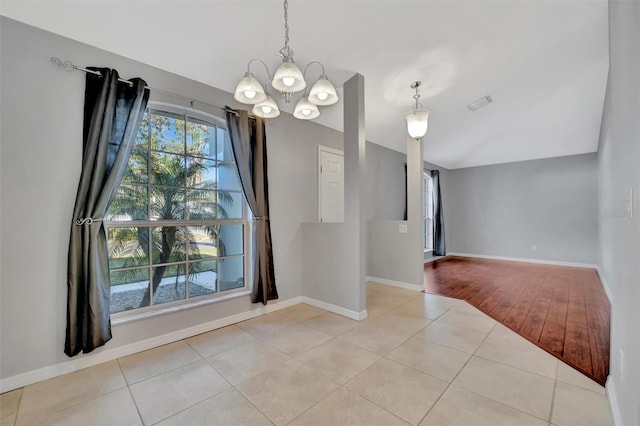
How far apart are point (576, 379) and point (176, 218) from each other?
11.4 ft

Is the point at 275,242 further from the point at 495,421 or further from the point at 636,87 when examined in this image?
the point at 636,87

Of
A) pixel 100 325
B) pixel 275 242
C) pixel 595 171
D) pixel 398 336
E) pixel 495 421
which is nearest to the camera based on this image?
pixel 495 421

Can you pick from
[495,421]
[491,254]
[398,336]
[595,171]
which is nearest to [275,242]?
[398,336]

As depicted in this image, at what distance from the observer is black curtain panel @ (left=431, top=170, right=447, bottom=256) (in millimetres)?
6809

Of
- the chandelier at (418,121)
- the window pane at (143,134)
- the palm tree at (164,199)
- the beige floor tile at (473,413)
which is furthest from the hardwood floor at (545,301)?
the window pane at (143,134)

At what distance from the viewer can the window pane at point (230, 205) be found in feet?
9.59

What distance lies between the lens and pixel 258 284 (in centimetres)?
297

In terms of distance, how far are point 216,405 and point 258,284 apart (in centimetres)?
141

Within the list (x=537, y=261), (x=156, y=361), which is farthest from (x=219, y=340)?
(x=537, y=261)

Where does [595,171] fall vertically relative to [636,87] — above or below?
above

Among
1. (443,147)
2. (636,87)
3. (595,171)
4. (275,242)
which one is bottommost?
(275,242)

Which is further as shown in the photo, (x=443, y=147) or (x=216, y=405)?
(x=443, y=147)

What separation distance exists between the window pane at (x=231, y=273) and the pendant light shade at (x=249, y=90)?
68.8 inches

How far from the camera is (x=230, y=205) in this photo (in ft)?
9.84
